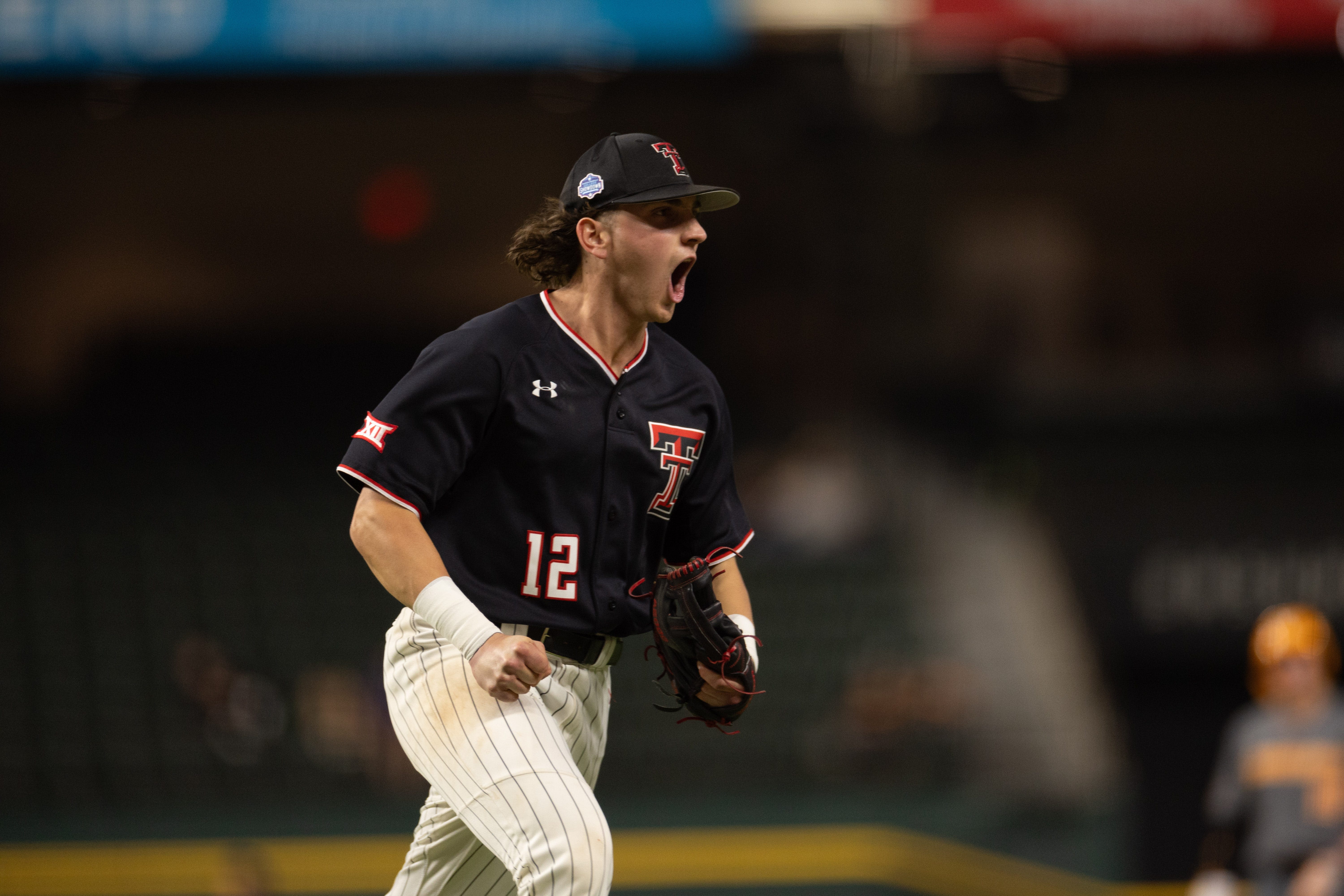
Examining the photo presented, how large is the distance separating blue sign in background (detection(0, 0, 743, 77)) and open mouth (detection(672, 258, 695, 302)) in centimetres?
624

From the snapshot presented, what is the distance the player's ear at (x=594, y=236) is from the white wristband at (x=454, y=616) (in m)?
0.74

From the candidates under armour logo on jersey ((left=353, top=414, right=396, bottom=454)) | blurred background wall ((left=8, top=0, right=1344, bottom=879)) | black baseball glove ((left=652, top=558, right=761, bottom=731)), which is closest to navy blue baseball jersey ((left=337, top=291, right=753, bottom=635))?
under armour logo on jersey ((left=353, top=414, right=396, bottom=454))

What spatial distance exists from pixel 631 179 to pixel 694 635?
0.91 meters

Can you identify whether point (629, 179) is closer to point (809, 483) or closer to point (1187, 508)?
point (809, 483)

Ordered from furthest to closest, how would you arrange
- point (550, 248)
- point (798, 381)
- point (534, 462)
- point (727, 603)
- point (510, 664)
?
1. point (798, 381)
2. point (727, 603)
3. point (550, 248)
4. point (534, 462)
5. point (510, 664)

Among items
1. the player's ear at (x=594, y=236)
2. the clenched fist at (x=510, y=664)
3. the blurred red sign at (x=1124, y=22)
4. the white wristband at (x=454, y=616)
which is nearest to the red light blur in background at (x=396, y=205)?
the blurred red sign at (x=1124, y=22)

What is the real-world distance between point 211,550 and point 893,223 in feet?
20.3

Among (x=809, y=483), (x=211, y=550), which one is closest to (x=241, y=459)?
(x=211, y=550)

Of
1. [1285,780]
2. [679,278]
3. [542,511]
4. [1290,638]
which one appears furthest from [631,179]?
[1285,780]

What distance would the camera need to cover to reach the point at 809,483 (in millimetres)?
10953

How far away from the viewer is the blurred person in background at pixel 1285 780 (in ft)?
21.1

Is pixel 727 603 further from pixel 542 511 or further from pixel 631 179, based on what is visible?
pixel 631 179

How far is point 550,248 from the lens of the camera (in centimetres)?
334

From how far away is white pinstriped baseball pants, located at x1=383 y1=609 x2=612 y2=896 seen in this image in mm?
2855
